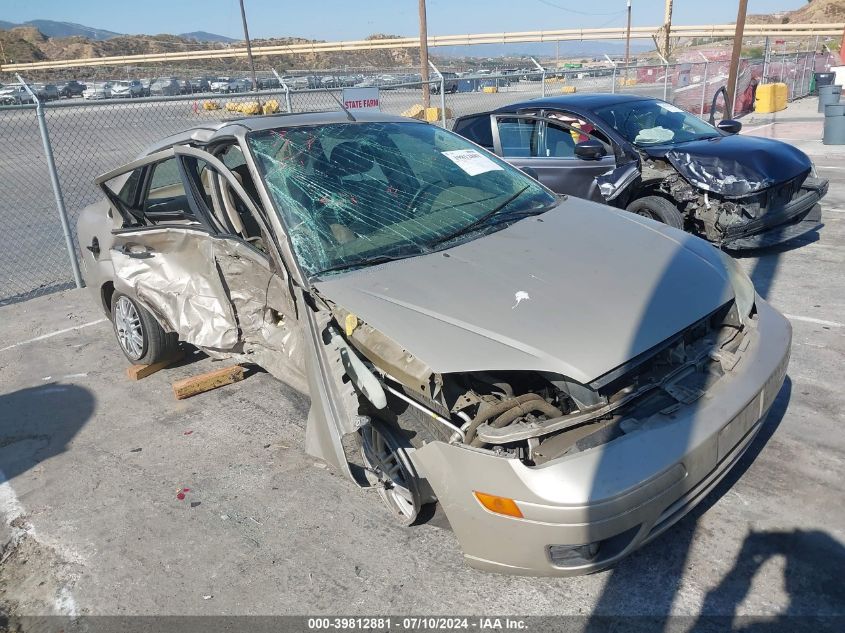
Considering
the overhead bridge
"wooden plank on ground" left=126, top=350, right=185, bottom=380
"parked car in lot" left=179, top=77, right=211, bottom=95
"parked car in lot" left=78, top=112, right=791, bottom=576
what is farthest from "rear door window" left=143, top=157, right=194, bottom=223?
the overhead bridge

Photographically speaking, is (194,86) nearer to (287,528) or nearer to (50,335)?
(50,335)

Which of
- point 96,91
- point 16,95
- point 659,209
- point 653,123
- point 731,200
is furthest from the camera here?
point 96,91

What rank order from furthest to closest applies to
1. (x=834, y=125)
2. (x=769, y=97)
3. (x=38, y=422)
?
(x=769, y=97), (x=834, y=125), (x=38, y=422)

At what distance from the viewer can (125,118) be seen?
54.6ft

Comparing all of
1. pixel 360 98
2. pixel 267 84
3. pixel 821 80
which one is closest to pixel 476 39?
pixel 267 84

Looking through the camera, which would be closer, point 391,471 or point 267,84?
point 391,471

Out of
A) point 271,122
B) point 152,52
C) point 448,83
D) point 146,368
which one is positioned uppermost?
point 152,52

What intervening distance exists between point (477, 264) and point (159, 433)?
248 centimetres

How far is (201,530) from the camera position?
125 inches

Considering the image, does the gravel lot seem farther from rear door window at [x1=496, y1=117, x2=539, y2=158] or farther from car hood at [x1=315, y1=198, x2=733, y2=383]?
rear door window at [x1=496, y1=117, x2=539, y2=158]

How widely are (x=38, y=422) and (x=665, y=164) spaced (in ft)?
18.7

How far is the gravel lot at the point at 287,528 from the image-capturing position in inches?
101

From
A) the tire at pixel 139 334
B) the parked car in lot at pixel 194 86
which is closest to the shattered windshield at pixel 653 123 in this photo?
the tire at pixel 139 334

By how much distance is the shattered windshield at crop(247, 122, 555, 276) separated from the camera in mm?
3273
